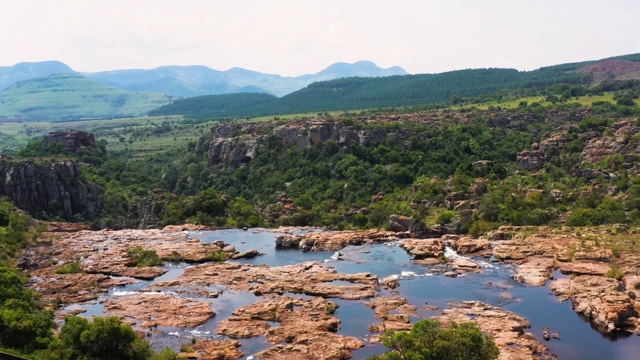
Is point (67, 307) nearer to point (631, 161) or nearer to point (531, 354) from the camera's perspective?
point (531, 354)

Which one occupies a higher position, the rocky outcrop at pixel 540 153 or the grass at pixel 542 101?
the grass at pixel 542 101

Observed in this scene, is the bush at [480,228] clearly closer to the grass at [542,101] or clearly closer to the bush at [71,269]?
the bush at [71,269]

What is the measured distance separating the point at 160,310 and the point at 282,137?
8480 cm

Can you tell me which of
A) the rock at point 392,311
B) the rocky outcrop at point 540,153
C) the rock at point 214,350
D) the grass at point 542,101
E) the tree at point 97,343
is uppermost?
the grass at point 542,101

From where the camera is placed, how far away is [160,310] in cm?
5900

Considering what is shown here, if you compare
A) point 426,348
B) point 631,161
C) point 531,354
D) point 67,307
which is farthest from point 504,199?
point 67,307

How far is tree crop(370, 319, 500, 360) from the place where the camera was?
4119cm

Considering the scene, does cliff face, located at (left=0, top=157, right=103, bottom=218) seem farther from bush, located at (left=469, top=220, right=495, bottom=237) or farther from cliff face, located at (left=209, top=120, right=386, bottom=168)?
bush, located at (left=469, top=220, right=495, bottom=237)

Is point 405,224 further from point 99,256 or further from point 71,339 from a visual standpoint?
point 71,339

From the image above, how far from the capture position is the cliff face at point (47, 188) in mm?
110875

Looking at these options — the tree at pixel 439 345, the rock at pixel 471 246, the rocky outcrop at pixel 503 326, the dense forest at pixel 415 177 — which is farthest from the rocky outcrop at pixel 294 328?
the dense forest at pixel 415 177

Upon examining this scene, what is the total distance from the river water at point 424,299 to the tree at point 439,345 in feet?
20.4

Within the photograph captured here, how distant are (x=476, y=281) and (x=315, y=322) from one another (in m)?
22.4

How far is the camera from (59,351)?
44.8m
